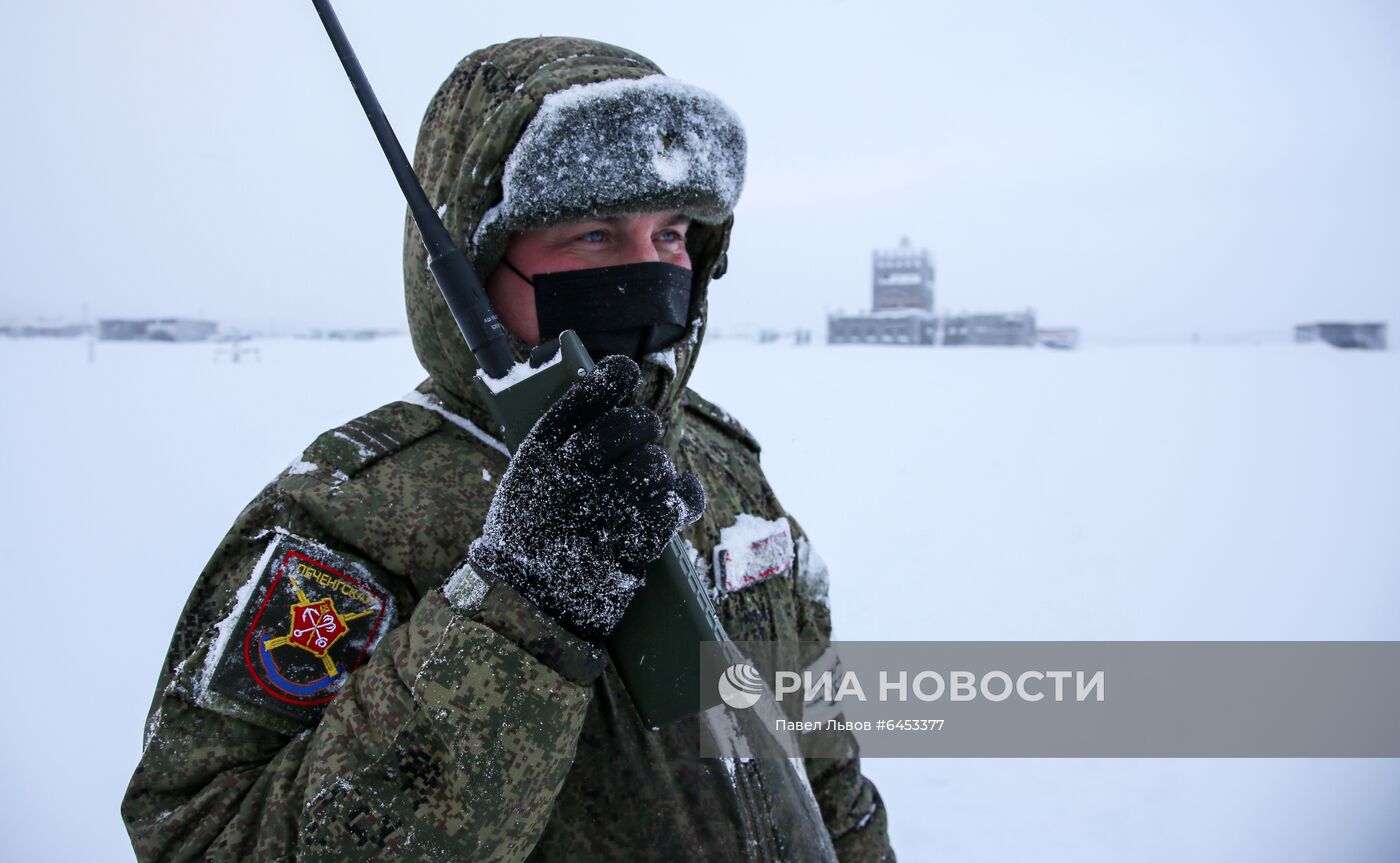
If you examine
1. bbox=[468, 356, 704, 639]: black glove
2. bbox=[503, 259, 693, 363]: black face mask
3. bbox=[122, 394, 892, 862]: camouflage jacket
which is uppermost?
bbox=[503, 259, 693, 363]: black face mask

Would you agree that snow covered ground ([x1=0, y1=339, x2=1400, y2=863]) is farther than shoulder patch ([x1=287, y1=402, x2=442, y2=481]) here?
Yes

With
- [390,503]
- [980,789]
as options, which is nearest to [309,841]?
[390,503]

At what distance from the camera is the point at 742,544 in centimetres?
150

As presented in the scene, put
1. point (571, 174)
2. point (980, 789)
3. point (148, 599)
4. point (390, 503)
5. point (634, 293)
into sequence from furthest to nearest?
point (148, 599), point (980, 789), point (634, 293), point (571, 174), point (390, 503)

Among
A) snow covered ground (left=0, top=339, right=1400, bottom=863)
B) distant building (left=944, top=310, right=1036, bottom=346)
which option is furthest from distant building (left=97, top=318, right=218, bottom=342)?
distant building (left=944, top=310, right=1036, bottom=346)

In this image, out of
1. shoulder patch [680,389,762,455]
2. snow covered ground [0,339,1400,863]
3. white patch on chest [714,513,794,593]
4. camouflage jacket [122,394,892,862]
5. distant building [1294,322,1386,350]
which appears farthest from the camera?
distant building [1294,322,1386,350]

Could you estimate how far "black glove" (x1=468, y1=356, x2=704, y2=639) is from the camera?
0.97 metres

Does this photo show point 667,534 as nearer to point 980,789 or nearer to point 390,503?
point 390,503

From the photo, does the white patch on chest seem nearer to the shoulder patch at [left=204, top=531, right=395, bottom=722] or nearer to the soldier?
the soldier

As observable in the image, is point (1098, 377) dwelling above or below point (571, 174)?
below

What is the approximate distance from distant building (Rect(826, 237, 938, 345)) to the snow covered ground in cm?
3217

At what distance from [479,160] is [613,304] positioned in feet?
1.09

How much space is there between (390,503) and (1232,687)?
4402 millimetres

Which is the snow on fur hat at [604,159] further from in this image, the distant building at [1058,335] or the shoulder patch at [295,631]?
the distant building at [1058,335]
